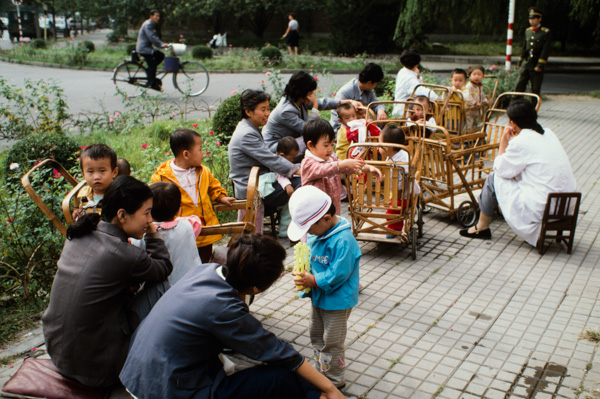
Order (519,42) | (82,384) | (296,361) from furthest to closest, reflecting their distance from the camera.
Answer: (519,42) < (82,384) < (296,361)

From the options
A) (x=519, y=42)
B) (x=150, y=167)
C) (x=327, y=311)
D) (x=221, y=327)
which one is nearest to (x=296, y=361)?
(x=221, y=327)

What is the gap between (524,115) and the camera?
5.51 m

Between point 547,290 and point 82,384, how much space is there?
366 cm

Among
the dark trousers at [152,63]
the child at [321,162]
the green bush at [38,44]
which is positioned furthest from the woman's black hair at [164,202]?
the green bush at [38,44]

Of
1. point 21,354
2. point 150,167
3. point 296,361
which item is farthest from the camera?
point 150,167

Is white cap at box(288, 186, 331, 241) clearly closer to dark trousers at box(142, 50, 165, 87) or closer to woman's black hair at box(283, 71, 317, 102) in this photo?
woman's black hair at box(283, 71, 317, 102)

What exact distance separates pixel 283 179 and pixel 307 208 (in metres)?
2.44

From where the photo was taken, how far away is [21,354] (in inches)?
146

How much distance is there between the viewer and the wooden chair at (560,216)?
17.6 feet

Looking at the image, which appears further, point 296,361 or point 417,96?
point 417,96

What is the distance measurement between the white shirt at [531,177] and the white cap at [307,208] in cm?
311

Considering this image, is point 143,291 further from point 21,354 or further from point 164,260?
point 21,354

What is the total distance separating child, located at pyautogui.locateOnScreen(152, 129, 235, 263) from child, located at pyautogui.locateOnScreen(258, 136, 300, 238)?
104 cm

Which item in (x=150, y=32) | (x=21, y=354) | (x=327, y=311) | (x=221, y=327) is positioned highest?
(x=150, y=32)
